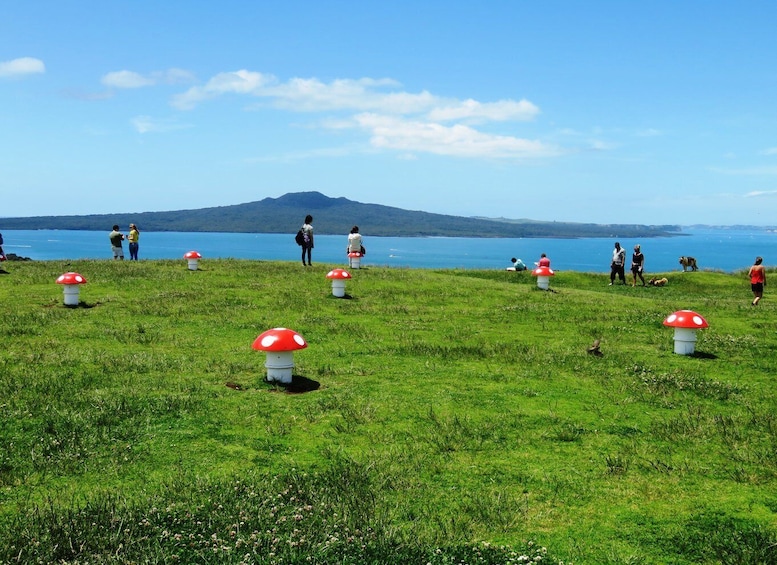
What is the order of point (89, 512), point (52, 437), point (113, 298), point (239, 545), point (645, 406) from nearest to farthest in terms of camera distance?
point (239, 545) < point (89, 512) < point (52, 437) < point (645, 406) < point (113, 298)

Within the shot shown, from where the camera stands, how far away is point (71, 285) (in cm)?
2414

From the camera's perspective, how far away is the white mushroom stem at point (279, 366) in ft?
48.3

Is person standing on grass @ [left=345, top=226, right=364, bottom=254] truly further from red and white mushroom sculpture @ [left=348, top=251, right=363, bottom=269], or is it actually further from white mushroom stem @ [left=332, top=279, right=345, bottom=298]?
white mushroom stem @ [left=332, top=279, right=345, bottom=298]

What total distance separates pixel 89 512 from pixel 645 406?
10.9 m

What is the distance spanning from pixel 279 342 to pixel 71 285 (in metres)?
13.6

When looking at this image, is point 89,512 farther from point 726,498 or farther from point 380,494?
point 726,498

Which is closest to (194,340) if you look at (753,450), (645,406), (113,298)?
(113,298)

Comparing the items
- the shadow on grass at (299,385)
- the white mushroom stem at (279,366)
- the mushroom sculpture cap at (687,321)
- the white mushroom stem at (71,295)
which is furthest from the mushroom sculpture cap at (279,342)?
the white mushroom stem at (71,295)

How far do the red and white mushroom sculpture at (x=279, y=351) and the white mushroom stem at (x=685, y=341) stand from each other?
11.6 m

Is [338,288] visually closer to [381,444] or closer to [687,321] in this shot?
[687,321]

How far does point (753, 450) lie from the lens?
10961mm

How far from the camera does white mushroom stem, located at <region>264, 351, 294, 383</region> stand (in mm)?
14719

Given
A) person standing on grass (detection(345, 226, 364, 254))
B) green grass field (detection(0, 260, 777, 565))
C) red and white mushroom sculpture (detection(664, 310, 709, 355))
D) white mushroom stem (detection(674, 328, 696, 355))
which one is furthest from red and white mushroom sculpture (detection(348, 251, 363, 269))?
white mushroom stem (detection(674, 328, 696, 355))

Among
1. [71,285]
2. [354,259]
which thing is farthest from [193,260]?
[71,285]
